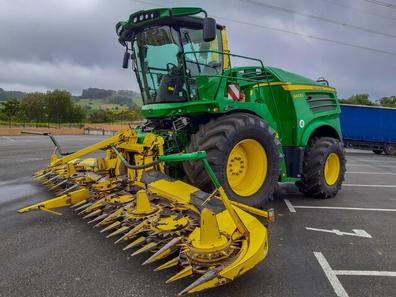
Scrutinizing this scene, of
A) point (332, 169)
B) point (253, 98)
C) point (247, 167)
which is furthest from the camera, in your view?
point (332, 169)

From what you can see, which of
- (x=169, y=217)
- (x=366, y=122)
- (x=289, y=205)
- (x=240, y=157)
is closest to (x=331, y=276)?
(x=169, y=217)

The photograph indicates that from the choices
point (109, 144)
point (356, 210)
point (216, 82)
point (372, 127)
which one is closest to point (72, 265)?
point (109, 144)

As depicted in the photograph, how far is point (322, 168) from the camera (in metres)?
5.98

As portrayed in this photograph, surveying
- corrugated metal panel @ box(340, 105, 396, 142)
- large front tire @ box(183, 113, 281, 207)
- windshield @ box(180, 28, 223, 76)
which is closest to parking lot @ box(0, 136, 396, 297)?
large front tire @ box(183, 113, 281, 207)

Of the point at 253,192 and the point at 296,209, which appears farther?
the point at 296,209

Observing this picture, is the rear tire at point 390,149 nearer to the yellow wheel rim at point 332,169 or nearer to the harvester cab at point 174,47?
the yellow wheel rim at point 332,169

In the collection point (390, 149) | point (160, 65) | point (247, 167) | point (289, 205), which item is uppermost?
point (160, 65)

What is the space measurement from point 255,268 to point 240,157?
179 cm

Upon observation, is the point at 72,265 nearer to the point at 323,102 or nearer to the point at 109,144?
the point at 109,144

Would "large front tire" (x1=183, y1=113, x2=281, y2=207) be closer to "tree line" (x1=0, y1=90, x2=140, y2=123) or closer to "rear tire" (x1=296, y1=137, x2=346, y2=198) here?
"rear tire" (x1=296, y1=137, x2=346, y2=198)

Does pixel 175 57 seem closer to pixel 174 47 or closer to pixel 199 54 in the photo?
pixel 174 47

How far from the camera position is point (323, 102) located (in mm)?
6711

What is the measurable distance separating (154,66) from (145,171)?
2.11 m

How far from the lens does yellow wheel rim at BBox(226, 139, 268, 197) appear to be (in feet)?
14.9
